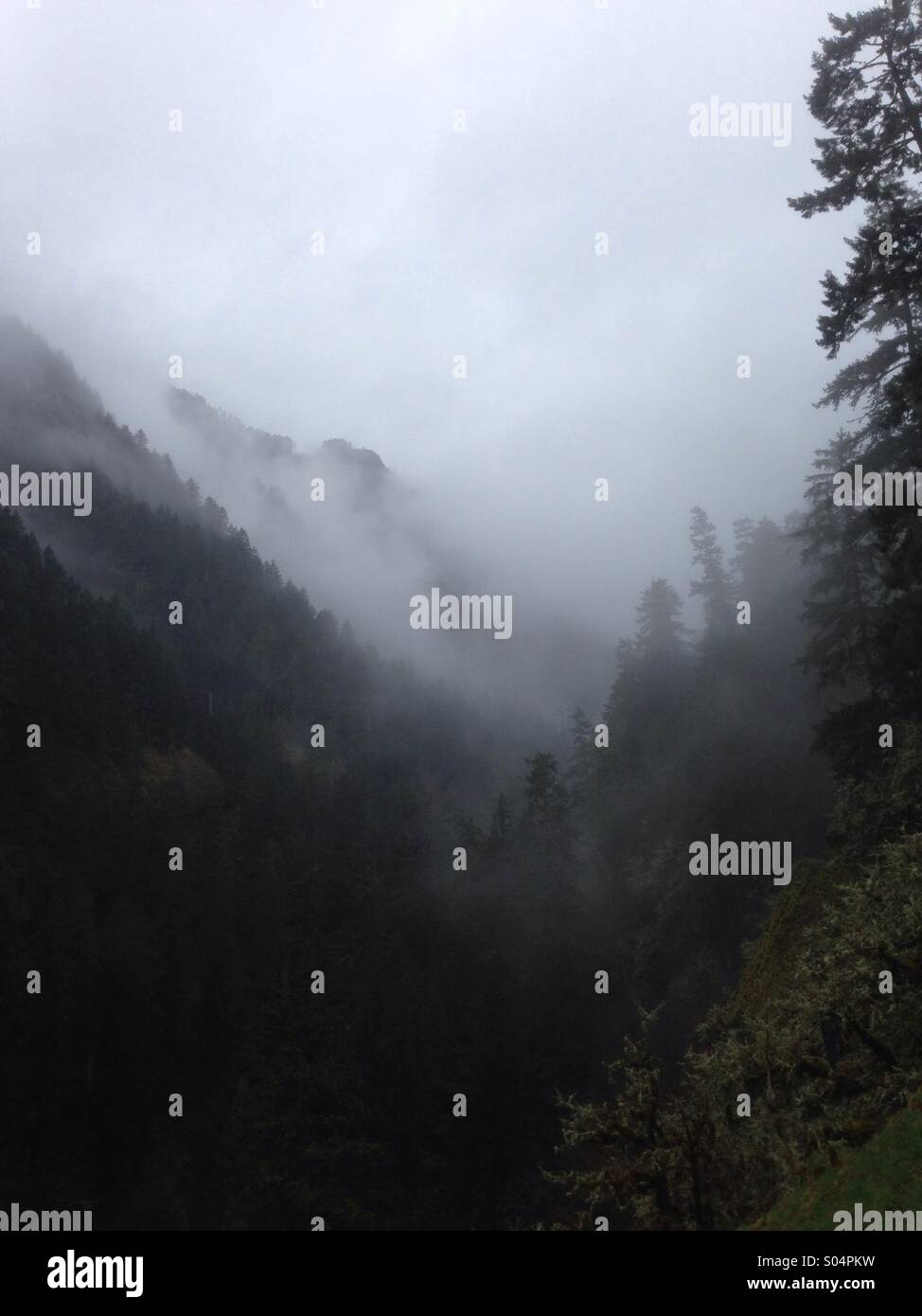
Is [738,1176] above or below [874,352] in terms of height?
below

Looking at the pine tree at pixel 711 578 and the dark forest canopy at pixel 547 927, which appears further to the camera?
the pine tree at pixel 711 578

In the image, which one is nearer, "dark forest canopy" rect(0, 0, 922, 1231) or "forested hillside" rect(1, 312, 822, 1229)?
"dark forest canopy" rect(0, 0, 922, 1231)

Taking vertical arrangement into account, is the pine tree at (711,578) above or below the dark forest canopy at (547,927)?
above

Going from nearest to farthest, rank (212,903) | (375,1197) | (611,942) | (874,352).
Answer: (874,352)
(375,1197)
(611,942)
(212,903)

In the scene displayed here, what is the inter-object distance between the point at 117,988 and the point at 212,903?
10.6m

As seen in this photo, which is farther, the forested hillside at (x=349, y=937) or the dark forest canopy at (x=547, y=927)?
the forested hillside at (x=349, y=937)

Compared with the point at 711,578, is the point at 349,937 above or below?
below

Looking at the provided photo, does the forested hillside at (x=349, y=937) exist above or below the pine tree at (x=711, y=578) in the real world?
below

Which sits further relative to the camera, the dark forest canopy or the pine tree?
the pine tree

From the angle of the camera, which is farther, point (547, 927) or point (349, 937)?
point (349, 937)

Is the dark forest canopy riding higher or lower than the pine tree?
lower
